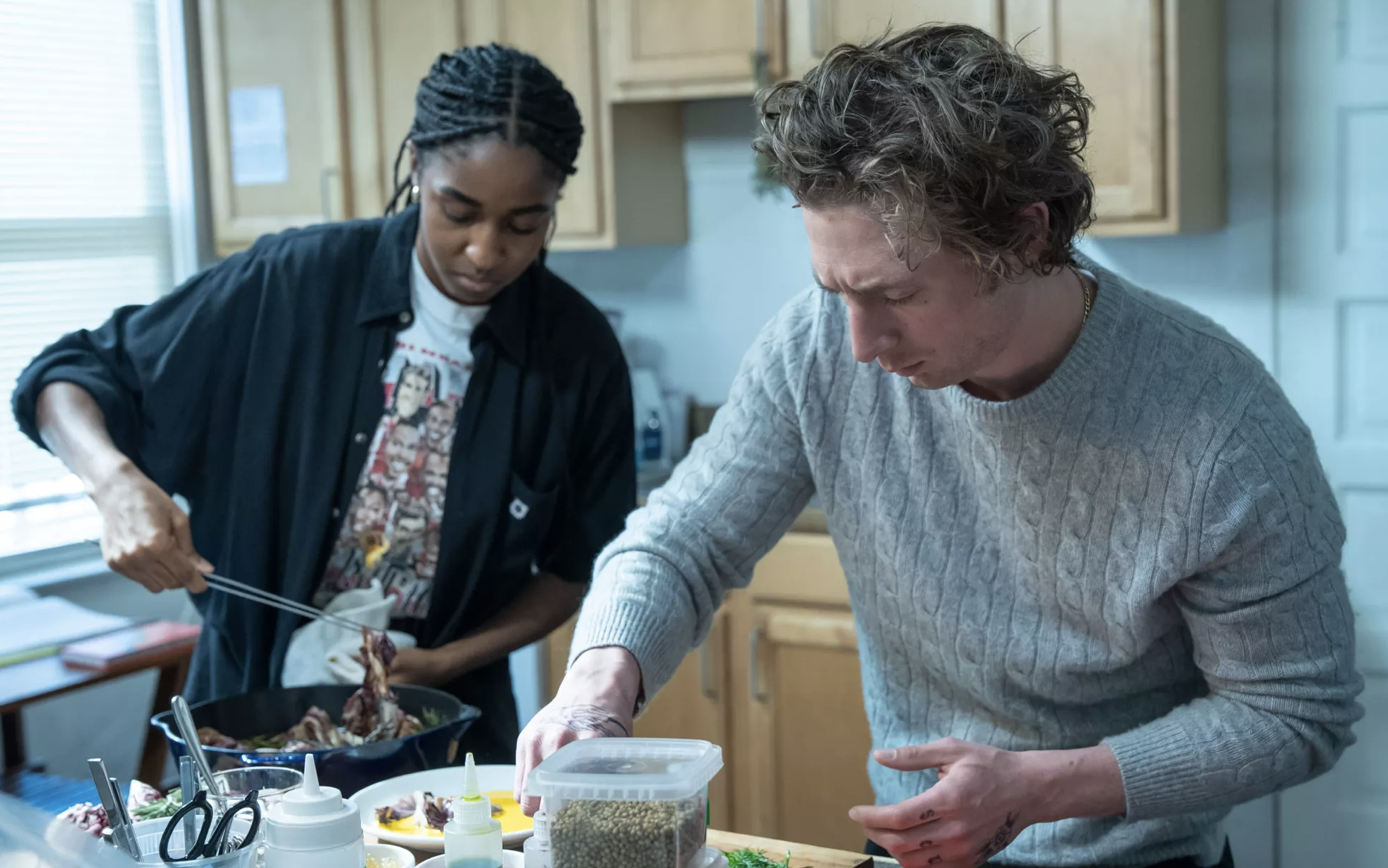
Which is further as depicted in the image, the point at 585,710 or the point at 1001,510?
the point at 1001,510

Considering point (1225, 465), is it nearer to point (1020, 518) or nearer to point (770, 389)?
point (1020, 518)

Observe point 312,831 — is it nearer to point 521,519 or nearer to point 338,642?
point 338,642

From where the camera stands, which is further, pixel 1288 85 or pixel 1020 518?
pixel 1288 85

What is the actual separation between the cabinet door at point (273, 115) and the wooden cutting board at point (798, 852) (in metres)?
2.29

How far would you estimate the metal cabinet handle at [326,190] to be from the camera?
317 centimetres

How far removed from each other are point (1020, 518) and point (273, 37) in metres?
2.48

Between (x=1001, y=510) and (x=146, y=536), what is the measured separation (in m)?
0.86

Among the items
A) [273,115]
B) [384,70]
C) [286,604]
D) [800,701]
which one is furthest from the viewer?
[273,115]

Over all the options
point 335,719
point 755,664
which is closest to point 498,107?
point 335,719

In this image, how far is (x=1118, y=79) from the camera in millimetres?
2367

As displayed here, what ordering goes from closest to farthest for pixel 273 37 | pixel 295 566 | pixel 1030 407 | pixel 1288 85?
1. pixel 1030 407
2. pixel 295 566
3. pixel 1288 85
4. pixel 273 37

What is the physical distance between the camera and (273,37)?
3.20 m

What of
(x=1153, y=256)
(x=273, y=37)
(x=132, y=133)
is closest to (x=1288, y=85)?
(x=1153, y=256)

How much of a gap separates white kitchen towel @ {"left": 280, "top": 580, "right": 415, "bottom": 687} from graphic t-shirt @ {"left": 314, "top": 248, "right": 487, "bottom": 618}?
0.06 meters
